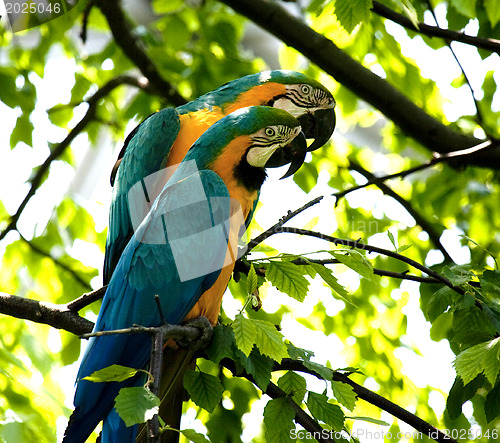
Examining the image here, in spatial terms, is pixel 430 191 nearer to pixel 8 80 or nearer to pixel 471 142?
pixel 471 142

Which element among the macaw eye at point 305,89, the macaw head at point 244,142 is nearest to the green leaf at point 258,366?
the macaw head at point 244,142

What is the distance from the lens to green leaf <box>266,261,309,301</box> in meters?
1.78

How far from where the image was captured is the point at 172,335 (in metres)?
1.51

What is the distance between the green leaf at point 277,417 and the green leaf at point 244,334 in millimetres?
287

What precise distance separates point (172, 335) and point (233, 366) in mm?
469

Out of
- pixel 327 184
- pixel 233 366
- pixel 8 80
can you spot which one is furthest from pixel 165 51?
→ pixel 233 366

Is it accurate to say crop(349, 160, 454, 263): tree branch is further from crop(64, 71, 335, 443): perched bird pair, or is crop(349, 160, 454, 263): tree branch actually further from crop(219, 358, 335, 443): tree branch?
crop(219, 358, 335, 443): tree branch

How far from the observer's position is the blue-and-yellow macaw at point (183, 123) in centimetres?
278

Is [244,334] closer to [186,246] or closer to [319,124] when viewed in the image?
[186,246]

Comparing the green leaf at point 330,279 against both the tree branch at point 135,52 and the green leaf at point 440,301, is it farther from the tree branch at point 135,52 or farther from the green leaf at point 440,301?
the tree branch at point 135,52

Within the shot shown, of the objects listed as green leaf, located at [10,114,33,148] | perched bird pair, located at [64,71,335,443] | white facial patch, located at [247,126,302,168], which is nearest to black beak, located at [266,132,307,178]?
perched bird pair, located at [64,71,335,443]

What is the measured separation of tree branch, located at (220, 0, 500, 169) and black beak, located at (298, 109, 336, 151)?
30cm

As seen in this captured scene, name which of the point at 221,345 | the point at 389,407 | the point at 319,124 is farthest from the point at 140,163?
the point at 389,407

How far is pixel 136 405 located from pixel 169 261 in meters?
0.82
